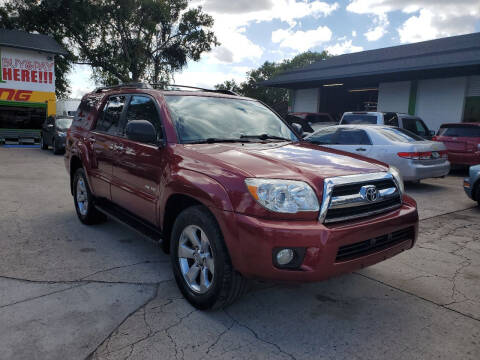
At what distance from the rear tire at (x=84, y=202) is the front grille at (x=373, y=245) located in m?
3.56

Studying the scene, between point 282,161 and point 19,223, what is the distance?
4163mm

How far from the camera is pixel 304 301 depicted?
10.4 feet

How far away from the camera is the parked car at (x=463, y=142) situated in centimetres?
1039

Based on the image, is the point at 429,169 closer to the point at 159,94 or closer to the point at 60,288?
the point at 159,94

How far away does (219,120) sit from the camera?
3.78m

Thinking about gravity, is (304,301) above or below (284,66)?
below

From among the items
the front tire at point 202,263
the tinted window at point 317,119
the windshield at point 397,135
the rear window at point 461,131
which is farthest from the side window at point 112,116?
the tinted window at point 317,119

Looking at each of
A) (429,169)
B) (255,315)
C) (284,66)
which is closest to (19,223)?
(255,315)

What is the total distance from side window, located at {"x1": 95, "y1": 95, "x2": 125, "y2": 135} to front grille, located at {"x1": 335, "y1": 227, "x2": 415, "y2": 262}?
293 cm

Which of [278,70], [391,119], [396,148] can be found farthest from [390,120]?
[278,70]

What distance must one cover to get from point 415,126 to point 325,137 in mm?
4612

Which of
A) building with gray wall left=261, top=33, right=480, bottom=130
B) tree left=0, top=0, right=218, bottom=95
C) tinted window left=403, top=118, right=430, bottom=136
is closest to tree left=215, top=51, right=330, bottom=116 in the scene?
tree left=0, top=0, right=218, bottom=95

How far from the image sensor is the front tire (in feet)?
8.87

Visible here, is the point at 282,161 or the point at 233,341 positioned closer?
the point at 233,341
